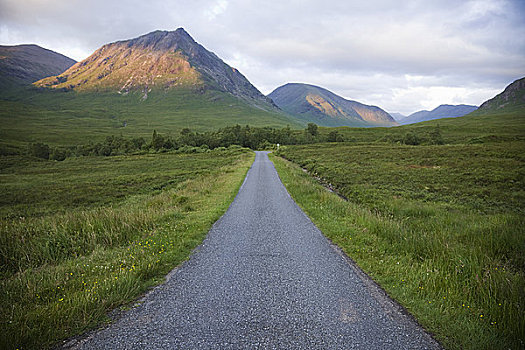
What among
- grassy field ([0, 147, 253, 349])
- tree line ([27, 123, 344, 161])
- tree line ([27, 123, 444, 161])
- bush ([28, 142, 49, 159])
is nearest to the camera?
grassy field ([0, 147, 253, 349])

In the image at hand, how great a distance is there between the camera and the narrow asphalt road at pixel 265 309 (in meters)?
3.97

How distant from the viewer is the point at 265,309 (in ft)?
15.9

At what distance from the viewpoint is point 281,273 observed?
636 centimetres

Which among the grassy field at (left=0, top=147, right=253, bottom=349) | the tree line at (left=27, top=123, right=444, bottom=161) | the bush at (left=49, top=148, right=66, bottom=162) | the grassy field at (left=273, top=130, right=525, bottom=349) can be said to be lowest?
the bush at (left=49, top=148, right=66, bottom=162)

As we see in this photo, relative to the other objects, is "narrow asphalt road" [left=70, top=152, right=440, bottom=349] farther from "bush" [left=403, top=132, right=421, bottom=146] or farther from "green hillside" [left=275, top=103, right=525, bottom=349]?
"bush" [left=403, top=132, right=421, bottom=146]

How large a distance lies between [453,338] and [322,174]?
1045 inches

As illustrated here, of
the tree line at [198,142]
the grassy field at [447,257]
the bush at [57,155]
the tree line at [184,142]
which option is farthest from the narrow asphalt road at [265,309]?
the bush at [57,155]

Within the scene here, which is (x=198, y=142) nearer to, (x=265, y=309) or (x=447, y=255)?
(x=447, y=255)

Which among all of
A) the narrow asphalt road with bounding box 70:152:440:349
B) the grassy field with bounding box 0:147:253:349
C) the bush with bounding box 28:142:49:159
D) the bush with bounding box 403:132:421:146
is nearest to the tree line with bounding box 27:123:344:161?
the bush with bounding box 28:142:49:159

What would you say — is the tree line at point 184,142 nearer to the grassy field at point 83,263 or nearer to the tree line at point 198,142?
the tree line at point 198,142

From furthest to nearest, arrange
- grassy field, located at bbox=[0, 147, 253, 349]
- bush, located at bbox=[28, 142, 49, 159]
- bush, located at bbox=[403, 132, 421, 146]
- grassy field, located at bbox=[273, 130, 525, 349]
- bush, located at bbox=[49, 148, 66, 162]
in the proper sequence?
bush, located at bbox=[403, 132, 421, 146] < bush, located at bbox=[28, 142, 49, 159] < bush, located at bbox=[49, 148, 66, 162] < grassy field, located at bbox=[273, 130, 525, 349] < grassy field, located at bbox=[0, 147, 253, 349]

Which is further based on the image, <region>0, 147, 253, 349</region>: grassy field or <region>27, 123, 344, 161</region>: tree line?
<region>27, 123, 344, 161</region>: tree line

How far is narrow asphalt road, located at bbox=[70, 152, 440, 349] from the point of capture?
3.97m

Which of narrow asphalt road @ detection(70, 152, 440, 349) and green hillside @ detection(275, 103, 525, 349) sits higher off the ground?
green hillside @ detection(275, 103, 525, 349)
